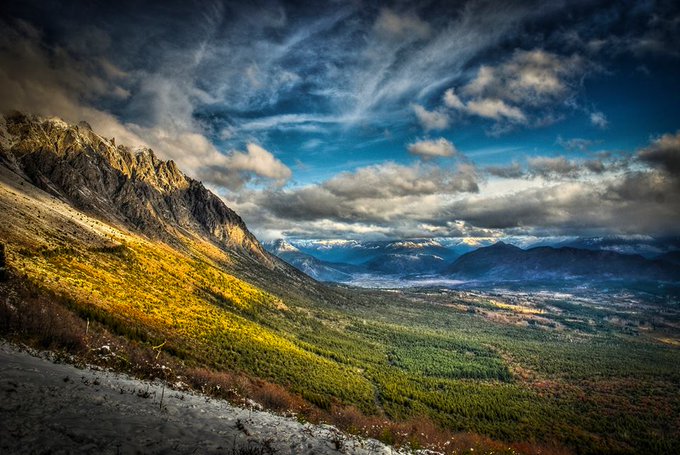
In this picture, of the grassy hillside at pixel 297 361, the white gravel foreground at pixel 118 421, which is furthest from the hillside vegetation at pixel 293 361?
the white gravel foreground at pixel 118 421

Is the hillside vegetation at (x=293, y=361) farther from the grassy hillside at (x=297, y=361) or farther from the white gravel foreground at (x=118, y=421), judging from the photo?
the white gravel foreground at (x=118, y=421)

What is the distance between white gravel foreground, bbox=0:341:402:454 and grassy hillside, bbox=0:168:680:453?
7.01 m

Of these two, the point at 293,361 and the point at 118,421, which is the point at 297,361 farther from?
the point at 118,421

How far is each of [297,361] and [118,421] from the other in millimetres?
73339

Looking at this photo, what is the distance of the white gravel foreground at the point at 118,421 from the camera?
11.9m

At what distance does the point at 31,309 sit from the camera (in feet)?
94.8

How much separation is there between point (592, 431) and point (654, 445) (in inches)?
553

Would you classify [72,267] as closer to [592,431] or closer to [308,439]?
[308,439]

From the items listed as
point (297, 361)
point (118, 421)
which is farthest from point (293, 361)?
point (118, 421)

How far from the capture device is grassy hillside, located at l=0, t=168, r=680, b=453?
34.3 m

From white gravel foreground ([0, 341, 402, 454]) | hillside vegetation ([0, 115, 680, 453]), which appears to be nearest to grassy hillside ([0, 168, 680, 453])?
hillside vegetation ([0, 115, 680, 453])

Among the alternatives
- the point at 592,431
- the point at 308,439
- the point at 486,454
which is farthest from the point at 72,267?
the point at 592,431

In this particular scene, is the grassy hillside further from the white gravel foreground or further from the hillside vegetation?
the white gravel foreground

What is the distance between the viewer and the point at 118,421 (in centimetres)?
1474
